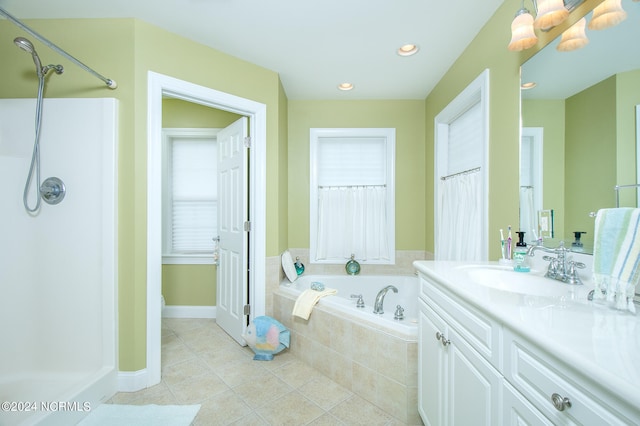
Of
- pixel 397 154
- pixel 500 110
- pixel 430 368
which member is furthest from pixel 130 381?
pixel 397 154

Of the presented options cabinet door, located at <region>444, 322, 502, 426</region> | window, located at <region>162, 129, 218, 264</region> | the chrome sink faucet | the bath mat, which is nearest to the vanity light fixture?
the chrome sink faucet

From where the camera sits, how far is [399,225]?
3053 mm

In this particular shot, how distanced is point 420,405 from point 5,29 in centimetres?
348

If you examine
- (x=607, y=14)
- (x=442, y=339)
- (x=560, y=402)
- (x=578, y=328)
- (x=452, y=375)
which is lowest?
(x=452, y=375)

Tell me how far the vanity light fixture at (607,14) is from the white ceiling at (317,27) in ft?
1.96

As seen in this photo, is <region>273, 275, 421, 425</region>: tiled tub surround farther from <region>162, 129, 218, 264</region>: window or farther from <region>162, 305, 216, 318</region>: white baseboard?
<region>162, 129, 218, 264</region>: window

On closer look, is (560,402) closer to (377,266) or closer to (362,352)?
(362,352)

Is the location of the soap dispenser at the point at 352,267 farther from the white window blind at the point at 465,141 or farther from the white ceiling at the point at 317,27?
the white ceiling at the point at 317,27

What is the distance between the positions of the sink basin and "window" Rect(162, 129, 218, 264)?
8.82ft

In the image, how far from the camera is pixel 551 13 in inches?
44.6

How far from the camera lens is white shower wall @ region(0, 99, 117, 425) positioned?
1787 millimetres

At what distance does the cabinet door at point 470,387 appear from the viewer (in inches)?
33.3

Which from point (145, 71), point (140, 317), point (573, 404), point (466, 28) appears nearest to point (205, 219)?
point (140, 317)

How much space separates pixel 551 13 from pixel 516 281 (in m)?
1.15
